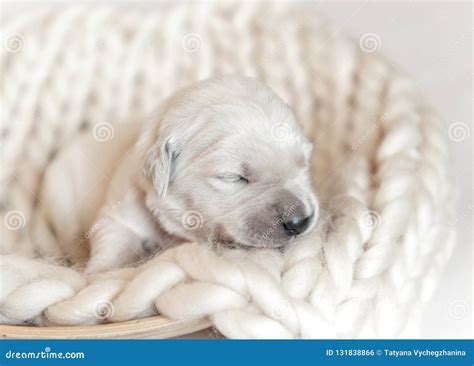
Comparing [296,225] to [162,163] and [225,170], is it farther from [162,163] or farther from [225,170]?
[162,163]

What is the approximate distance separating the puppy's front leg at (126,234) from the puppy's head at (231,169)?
0.13 meters

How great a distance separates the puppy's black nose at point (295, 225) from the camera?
60.5 inches

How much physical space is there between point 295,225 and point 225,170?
0.23 m

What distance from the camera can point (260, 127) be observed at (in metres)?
1.62

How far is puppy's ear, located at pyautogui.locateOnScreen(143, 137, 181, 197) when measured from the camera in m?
1.66

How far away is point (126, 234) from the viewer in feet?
6.18

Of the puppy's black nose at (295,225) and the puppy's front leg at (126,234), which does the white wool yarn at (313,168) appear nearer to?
the puppy's black nose at (295,225)

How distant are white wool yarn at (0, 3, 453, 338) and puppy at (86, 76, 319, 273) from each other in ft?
0.39

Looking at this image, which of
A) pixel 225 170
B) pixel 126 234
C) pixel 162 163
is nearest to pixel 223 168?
pixel 225 170

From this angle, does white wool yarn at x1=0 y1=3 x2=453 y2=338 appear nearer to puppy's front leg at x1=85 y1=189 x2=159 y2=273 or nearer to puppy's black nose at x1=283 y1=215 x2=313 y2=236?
puppy's black nose at x1=283 y1=215 x2=313 y2=236

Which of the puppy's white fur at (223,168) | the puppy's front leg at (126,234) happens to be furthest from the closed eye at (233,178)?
the puppy's front leg at (126,234)
